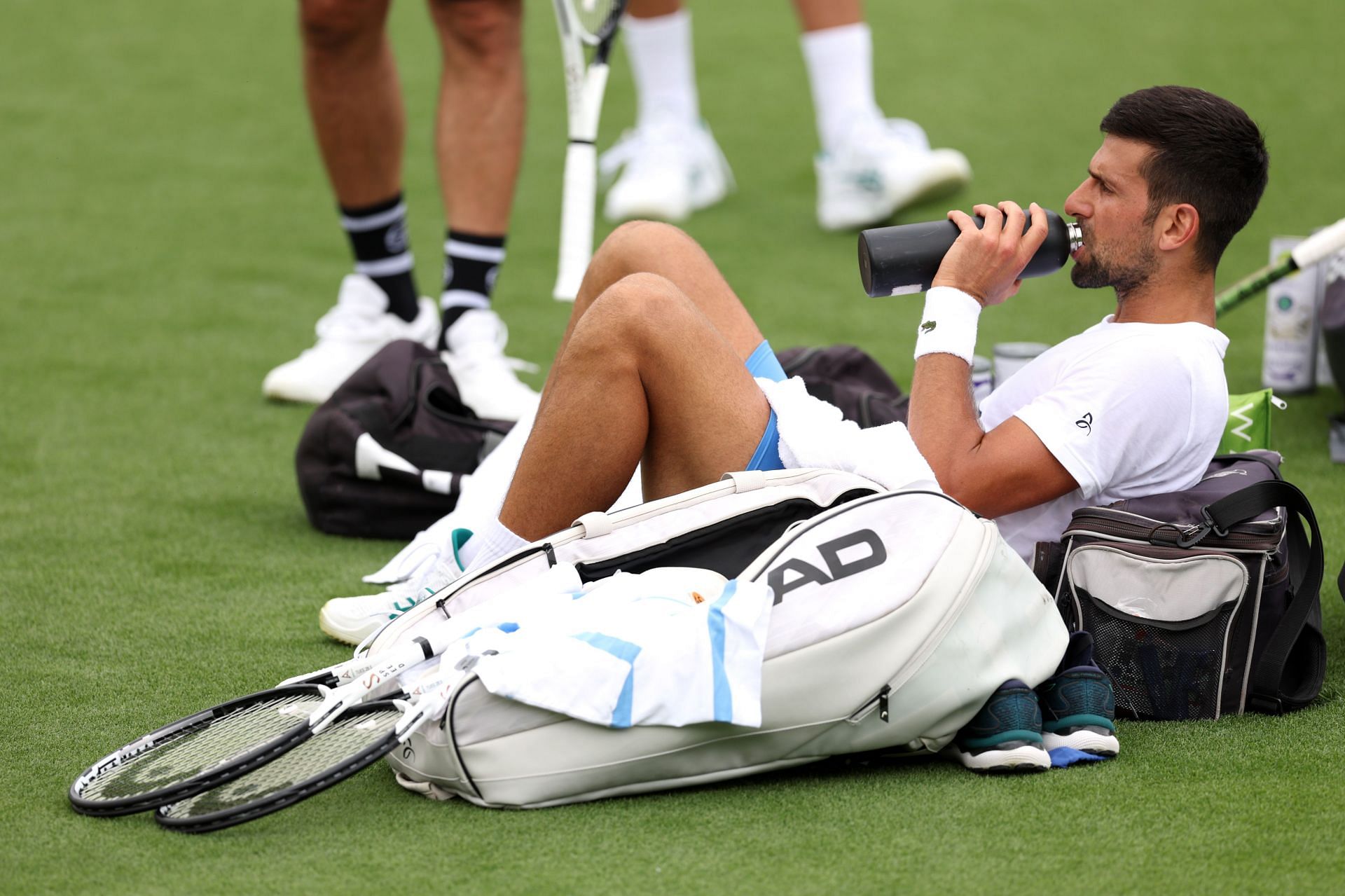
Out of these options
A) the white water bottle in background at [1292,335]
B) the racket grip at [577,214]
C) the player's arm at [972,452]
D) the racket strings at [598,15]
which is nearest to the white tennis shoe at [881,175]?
the white water bottle in background at [1292,335]

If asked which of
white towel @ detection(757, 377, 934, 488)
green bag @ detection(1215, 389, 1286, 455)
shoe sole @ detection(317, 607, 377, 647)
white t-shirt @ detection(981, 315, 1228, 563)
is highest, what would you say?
white t-shirt @ detection(981, 315, 1228, 563)

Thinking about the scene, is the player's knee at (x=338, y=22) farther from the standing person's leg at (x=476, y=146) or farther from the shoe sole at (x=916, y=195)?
the shoe sole at (x=916, y=195)

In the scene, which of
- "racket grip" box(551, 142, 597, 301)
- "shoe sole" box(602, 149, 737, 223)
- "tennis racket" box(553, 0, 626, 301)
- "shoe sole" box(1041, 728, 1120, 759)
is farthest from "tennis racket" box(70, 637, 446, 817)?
"shoe sole" box(602, 149, 737, 223)

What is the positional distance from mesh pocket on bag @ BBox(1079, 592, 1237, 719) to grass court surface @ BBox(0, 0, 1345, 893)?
60mm

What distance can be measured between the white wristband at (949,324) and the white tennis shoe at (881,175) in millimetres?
2938

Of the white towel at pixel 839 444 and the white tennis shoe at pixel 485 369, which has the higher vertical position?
the white towel at pixel 839 444

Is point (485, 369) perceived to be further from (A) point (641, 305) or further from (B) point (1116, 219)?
(B) point (1116, 219)

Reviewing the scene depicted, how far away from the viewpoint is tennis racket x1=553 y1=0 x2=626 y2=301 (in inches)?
127

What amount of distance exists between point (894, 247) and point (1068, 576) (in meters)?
0.54

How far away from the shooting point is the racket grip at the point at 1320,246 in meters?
3.07

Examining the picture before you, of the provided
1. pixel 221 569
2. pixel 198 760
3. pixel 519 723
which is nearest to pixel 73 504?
pixel 221 569

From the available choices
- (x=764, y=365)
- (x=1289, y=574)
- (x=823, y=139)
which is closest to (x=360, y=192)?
(x=764, y=365)

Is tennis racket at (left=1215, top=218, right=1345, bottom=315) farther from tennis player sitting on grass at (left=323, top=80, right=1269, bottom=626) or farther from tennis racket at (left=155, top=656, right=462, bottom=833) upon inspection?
tennis racket at (left=155, top=656, right=462, bottom=833)

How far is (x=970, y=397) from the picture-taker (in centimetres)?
223
